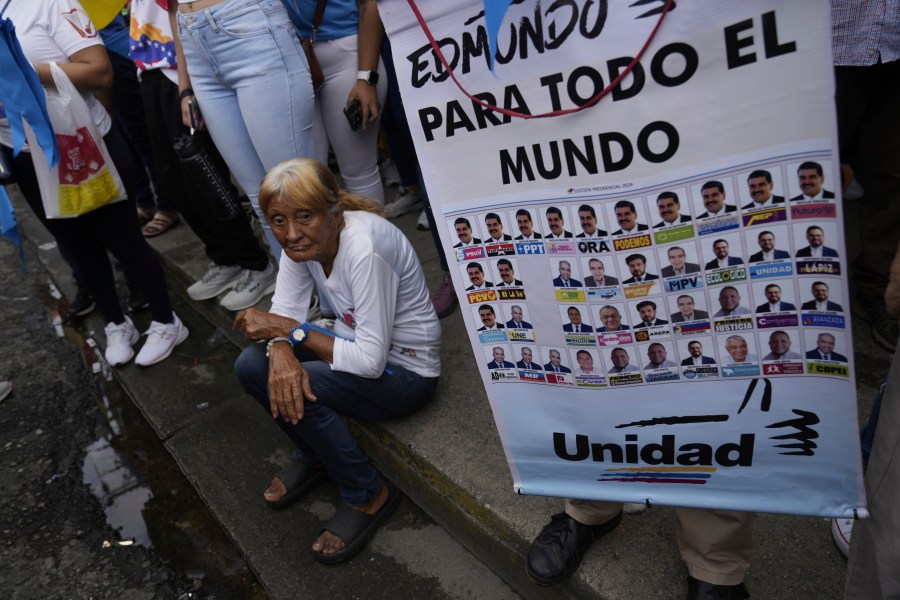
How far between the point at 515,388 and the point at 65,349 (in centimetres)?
334

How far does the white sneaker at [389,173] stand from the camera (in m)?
4.36

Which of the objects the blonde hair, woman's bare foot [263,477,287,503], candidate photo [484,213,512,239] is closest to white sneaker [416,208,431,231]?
the blonde hair

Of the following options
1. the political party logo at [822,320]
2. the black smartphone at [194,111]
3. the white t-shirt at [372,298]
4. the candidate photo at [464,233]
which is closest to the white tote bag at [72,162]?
the black smartphone at [194,111]

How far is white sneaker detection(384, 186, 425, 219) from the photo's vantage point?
151 inches

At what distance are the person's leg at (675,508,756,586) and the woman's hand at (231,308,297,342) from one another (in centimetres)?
134

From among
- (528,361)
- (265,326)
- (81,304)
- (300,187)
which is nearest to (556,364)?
(528,361)

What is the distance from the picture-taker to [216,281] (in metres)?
3.65

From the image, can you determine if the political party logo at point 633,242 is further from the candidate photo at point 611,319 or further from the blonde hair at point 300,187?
the blonde hair at point 300,187

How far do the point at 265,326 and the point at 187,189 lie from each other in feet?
4.46

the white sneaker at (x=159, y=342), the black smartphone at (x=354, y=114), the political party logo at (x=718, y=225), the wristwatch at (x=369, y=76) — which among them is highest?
the wristwatch at (x=369, y=76)

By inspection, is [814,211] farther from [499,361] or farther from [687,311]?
[499,361]

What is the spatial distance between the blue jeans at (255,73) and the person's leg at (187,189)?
1.27 ft

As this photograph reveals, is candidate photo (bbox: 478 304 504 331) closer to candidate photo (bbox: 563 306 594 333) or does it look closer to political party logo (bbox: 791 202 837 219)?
candidate photo (bbox: 563 306 594 333)

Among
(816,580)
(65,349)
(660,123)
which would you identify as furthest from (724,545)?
(65,349)
